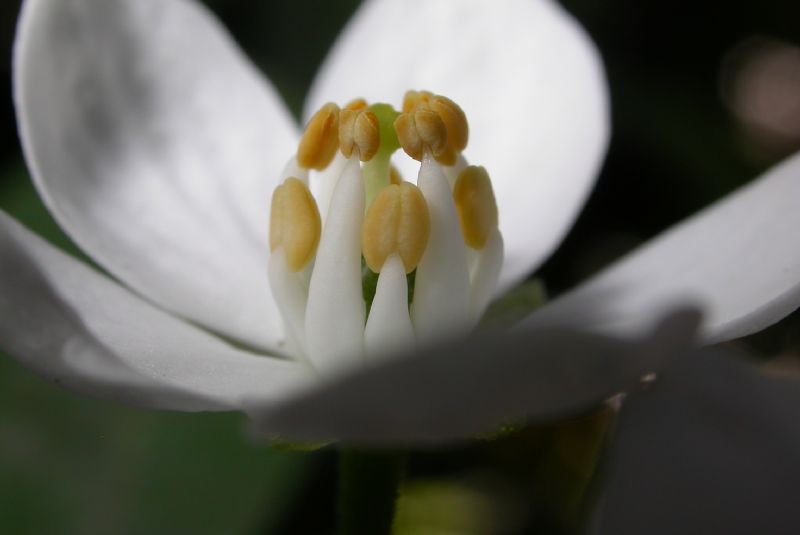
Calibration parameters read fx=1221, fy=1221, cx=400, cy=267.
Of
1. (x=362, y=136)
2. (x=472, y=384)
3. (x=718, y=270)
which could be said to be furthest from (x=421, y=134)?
(x=472, y=384)

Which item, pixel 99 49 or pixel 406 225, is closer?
pixel 406 225

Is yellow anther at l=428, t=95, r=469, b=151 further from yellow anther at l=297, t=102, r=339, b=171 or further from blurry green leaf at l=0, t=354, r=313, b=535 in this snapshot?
blurry green leaf at l=0, t=354, r=313, b=535

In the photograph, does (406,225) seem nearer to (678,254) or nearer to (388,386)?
(678,254)

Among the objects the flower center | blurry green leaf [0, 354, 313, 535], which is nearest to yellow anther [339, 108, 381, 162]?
the flower center

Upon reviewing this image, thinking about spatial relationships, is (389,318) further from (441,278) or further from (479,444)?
(479,444)

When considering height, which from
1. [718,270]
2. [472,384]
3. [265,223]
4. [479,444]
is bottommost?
[479,444]

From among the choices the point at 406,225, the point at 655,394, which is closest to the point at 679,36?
the point at 406,225
